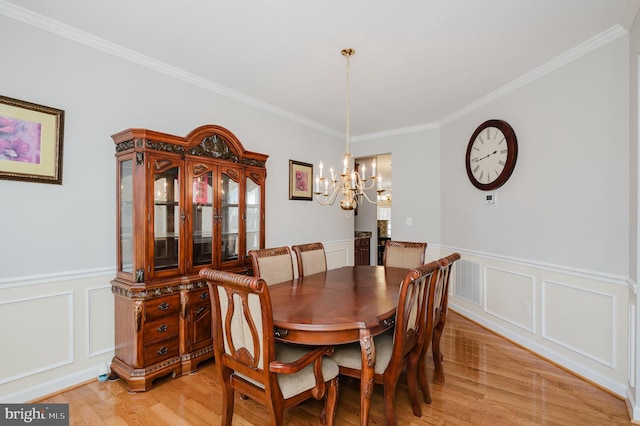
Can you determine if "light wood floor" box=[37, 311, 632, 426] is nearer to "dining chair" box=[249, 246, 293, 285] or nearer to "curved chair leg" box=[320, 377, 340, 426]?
"curved chair leg" box=[320, 377, 340, 426]

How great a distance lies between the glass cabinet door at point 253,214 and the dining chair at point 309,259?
19.8 inches

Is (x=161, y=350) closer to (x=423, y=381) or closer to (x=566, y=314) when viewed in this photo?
(x=423, y=381)

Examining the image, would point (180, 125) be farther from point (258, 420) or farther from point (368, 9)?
point (258, 420)

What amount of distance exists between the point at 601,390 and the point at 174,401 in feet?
10.2

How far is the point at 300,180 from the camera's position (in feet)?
14.4

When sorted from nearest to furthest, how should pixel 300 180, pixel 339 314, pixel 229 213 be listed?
1. pixel 339 314
2. pixel 229 213
3. pixel 300 180

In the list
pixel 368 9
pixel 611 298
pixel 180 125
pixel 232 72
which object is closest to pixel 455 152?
pixel 611 298

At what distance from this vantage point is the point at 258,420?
1979 millimetres

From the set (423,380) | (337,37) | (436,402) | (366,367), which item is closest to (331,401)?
(366,367)

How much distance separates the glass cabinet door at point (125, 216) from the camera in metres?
2.44

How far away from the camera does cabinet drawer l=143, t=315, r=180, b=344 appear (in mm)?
2344

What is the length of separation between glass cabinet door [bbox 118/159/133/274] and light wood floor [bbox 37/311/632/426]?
91 centimetres

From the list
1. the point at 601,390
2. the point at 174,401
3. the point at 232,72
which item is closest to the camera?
the point at 174,401

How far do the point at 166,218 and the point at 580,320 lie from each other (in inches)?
137
